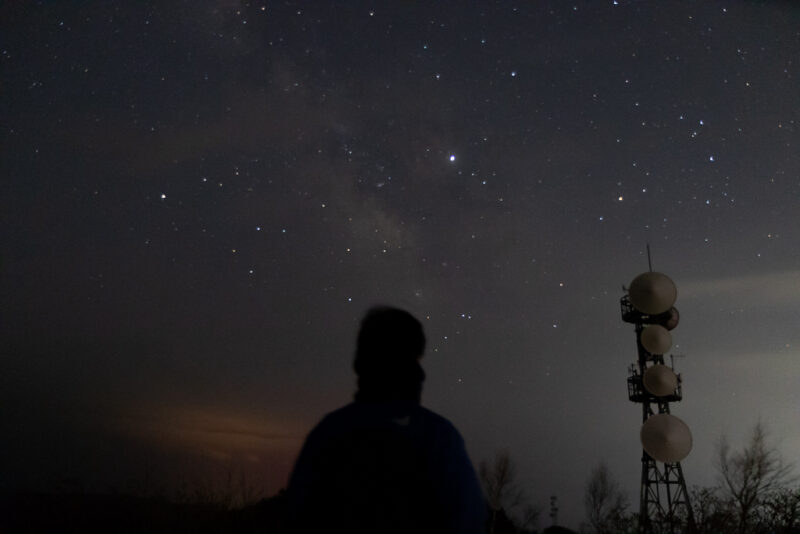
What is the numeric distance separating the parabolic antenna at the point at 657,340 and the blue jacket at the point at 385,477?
9.04 metres

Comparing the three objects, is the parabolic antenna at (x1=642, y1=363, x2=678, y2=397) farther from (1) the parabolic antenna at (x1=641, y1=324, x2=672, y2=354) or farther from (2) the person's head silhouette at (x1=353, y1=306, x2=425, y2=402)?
(2) the person's head silhouette at (x1=353, y1=306, x2=425, y2=402)

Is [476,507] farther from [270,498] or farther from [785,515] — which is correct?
[785,515]

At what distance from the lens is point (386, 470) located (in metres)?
1.76

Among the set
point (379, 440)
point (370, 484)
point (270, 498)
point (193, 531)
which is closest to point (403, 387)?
point (379, 440)

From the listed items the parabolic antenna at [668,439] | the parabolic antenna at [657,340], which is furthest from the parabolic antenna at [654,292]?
the parabolic antenna at [668,439]

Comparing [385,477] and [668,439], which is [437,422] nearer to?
[385,477]

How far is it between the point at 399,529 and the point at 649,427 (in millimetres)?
7894

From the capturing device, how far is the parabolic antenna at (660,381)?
930 centimetres

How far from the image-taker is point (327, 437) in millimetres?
1827

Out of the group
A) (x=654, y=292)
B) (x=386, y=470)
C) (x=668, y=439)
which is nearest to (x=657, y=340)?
(x=654, y=292)

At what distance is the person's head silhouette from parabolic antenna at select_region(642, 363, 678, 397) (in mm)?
8502

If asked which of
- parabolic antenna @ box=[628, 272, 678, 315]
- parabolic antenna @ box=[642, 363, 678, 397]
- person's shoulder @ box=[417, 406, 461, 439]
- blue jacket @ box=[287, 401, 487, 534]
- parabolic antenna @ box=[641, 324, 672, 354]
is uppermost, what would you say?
parabolic antenna @ box=[628, 272, 678, 315]

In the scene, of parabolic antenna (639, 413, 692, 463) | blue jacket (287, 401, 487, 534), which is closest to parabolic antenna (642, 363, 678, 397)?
parabolic antenna (639, 413, 692, 463)

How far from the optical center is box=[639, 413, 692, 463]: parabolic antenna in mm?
8352
